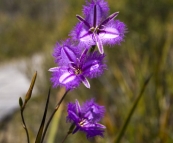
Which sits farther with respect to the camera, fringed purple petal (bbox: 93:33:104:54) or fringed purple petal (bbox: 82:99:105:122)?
fringed purple petal (bbox: 82:99:105:122)

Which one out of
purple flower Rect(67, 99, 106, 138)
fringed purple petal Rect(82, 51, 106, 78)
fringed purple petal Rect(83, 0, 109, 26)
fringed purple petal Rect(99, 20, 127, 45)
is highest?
fringed purple petal Rect(83, 0, 109, 26)

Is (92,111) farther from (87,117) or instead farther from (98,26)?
(98,26)

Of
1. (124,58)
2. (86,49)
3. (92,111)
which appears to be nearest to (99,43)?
(86,49)

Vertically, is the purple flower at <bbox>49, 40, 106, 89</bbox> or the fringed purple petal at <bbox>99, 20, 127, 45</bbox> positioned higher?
the fringed purple petal at <bbox>99, 20, 127, 45</bbox>

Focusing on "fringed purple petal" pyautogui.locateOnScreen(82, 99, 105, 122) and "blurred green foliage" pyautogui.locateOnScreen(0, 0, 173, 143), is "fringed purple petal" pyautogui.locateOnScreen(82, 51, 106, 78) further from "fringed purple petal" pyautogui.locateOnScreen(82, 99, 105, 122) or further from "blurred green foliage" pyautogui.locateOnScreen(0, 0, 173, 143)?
"fringed purple petal" pyautogui.locateOnScreen(82, 99, 105, 122)

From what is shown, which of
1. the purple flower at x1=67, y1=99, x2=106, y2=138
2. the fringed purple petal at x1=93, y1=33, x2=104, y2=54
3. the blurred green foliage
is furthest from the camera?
the blurred green foliage

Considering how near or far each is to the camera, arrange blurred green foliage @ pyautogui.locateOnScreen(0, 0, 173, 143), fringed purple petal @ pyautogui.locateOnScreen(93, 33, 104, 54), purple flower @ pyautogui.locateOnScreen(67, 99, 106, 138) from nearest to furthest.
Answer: fringed purple petal @ pyautogui.locateOnScreen(93, 33, 104, 54), purple flower @ pyautogui.locateOnScreen(67, 99, 106, 138), blurred green foliage @ pyautogui.locateOnScreen(0, 0, 173, 143)

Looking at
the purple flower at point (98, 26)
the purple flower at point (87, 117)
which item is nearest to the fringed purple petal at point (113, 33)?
the purple flower at point (98, 26)

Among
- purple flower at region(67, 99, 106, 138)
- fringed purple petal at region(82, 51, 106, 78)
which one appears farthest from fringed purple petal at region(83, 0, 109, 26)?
purple flower at region(67, 99, 106, 138)

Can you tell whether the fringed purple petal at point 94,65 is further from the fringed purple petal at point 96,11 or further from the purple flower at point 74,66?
the fringed purple petal at point 96,11
